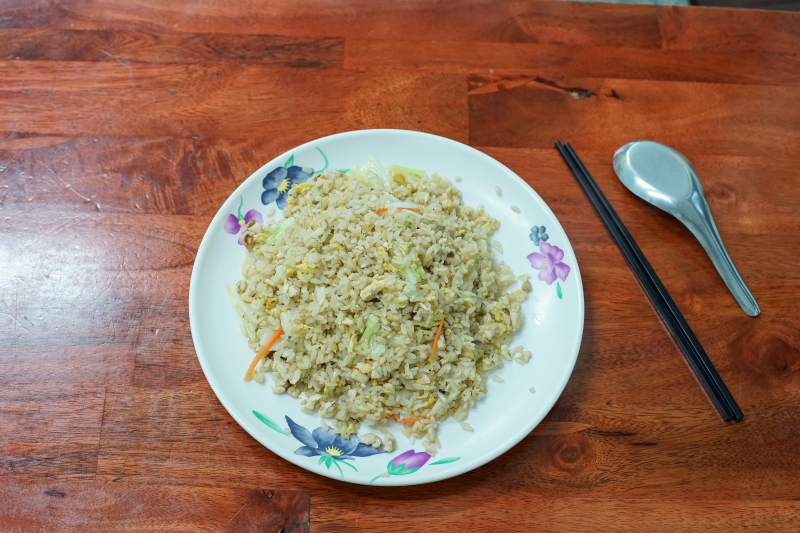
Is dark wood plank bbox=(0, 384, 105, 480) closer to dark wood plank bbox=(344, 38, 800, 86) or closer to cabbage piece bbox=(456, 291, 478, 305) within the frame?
cabbage piece bbox=(456, 291, 478, 305)

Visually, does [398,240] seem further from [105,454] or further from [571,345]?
[105,454]

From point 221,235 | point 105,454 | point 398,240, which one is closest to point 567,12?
point 398,240

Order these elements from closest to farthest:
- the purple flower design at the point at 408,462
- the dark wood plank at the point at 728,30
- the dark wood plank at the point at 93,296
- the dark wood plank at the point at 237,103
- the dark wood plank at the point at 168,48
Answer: the purple flower design at the point at 408,462, the dark wood plank at the point at 93,296, the dark wood plank at the point at 237,103, the dark wood plank at the point at 168,48, the dark wood plank at the point at 728,30

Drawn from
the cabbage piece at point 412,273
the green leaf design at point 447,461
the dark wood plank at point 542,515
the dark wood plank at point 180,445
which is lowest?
the dark wood plank at point 542,515

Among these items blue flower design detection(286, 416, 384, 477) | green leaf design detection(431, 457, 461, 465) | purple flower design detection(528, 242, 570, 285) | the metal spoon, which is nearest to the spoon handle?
the metal spoon

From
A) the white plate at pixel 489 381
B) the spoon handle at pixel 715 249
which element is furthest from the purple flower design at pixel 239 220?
the spoon handle at pixel 715 249

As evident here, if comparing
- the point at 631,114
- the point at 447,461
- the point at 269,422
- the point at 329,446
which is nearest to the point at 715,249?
the point at 631,114

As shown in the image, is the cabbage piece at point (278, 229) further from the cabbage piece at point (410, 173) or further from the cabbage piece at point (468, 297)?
the cabbage piece at point (468, 297)
